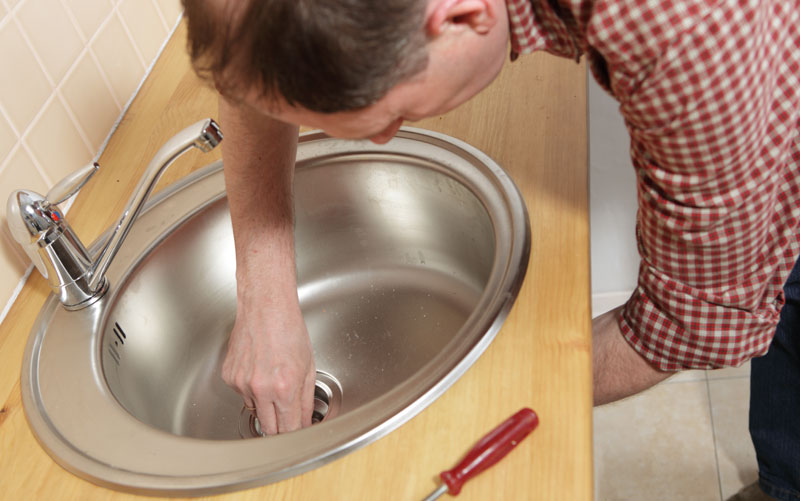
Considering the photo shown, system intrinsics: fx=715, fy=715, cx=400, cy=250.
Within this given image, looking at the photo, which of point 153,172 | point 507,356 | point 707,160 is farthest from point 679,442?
point 153,172

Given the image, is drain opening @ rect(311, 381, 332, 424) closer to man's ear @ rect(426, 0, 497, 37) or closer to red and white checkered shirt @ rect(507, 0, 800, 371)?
red and white checkered shirt @ rect(507, 0, 800, 371)

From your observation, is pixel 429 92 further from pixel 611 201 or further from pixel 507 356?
pixel 611 201

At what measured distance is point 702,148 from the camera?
532mm

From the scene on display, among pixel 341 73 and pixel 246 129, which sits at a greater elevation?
pixel 341 73

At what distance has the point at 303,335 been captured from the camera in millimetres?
789

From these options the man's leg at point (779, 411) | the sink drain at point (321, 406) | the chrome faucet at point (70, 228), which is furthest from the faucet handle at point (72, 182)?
the man's leg at point (779, 411)

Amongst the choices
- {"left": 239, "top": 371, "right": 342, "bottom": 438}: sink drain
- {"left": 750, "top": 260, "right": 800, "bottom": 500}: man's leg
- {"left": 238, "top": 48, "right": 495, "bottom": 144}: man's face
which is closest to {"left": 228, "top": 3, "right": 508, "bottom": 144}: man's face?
{"left": 238, "top": 48, "right": 495, "bottom": 144}: man's face

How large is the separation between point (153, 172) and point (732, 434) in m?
1.35

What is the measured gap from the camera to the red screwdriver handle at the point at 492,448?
22.0 inches

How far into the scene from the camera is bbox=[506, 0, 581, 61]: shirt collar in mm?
594

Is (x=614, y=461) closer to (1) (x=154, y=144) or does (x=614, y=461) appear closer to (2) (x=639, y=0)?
(1) (x=154, y=144)

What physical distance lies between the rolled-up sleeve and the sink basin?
0.51ft

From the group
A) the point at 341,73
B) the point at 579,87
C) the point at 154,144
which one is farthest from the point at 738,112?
→ the point at 154,144

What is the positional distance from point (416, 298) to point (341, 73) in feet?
1.82
